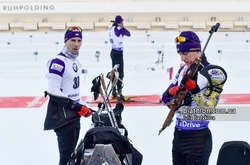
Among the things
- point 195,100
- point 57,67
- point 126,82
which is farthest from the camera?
point 126,82

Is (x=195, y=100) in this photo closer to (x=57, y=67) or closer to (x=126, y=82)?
(x=57, y=67)

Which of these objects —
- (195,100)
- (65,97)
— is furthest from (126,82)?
(195,100)

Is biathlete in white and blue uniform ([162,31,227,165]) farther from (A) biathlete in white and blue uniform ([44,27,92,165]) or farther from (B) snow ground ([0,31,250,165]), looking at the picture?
(B) snow ground ([0,31,250,165])

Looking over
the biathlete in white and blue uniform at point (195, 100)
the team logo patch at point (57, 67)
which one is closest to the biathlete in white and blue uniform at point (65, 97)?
the team logo patch at point (57, 67)

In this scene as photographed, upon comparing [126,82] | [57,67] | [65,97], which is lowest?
[126,82]

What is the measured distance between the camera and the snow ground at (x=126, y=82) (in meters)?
4.48

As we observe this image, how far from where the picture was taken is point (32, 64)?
35.7 ft

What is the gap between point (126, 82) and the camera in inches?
330

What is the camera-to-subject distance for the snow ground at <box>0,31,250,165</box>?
448 cm

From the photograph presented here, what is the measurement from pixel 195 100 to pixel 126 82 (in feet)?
19.5

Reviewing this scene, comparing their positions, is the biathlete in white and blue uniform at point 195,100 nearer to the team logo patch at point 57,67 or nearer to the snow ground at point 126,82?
the team logo patch at point 57,67

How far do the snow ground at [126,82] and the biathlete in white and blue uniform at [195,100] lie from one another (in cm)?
152

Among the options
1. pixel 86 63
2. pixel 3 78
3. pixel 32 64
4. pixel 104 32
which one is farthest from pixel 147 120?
pixel 104 32

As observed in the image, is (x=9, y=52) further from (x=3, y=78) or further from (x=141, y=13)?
(x=141, y=13)
